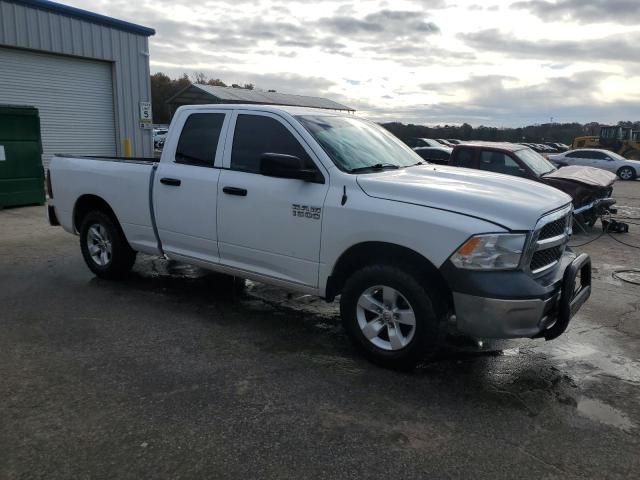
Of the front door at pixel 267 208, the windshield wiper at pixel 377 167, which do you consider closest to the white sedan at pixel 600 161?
the windshield wiper at pixel 377 167

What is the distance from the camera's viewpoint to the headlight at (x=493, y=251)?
11.7 feet

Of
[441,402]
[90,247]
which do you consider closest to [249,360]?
[441,402]

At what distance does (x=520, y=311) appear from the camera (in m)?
3.53

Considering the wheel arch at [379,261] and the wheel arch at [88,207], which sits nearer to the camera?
the wheel arch at [379,261]

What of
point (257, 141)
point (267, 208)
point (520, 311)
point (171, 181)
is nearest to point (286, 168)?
point (267, 208)

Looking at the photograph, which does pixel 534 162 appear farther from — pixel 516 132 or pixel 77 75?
pixel 516 132

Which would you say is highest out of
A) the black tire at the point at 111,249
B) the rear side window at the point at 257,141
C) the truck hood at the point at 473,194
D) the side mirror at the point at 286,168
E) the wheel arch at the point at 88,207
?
the rear side window at the point at 257,141

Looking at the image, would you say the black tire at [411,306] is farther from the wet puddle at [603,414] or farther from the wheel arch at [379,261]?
the wet puddle at [603,414]

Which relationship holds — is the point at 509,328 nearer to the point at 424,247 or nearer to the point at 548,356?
the point at 424,247

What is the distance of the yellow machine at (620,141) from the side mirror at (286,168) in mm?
31280

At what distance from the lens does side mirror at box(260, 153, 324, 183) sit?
4152mm

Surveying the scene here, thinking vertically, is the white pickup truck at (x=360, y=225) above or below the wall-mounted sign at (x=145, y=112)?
below

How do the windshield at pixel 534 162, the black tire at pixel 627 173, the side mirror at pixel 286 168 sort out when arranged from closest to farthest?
the side mirror at pixel 286 168, the windshield at pixel 534 162, the black tire at pixel 627 173

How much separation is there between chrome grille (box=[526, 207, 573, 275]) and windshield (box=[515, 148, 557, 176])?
6536mm
